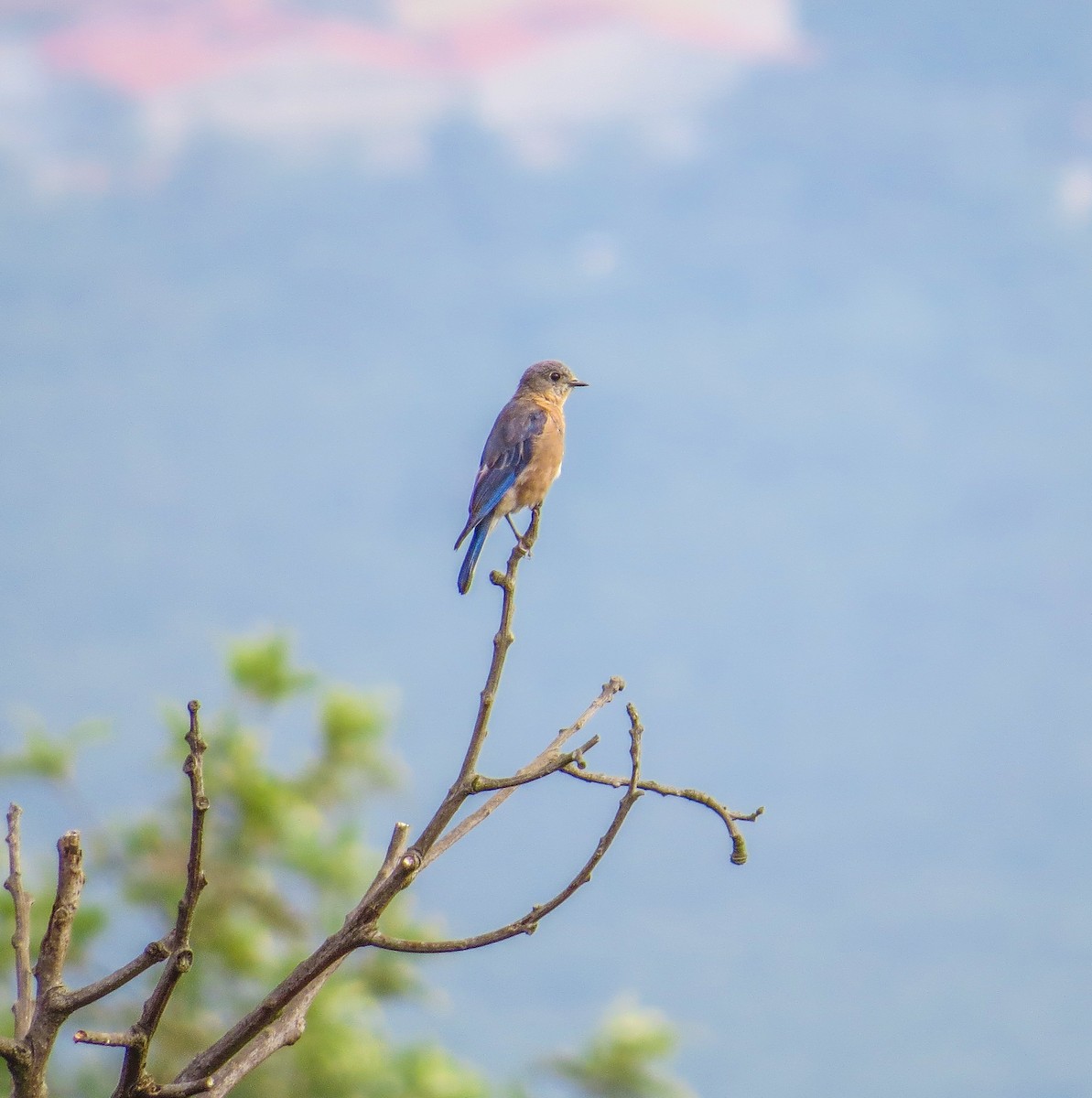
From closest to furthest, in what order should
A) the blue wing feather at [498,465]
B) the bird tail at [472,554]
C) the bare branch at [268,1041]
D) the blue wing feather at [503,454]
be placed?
the bare branch at [268,1041]
the bird tail at [472,554]
the blue wing feather at [498,465]
the blue wing feather at [503,454]

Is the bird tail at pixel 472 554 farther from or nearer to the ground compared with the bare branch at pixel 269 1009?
farther from the ground

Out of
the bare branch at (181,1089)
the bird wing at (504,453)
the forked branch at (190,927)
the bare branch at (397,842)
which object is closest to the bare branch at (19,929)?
the forked branch at (190,927)

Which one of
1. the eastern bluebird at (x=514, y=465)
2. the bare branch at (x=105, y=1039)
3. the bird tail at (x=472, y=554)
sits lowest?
the bare branch at (x=105, y=1039)

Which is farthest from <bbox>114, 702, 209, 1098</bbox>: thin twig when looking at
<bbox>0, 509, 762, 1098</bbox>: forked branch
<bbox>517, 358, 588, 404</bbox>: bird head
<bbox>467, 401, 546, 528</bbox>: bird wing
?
<bbox>517, 358, 588, 404</bbox>: bird head

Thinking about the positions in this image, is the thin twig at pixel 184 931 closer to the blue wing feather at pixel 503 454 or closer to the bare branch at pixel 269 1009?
the bare branch at pixel 269 1009

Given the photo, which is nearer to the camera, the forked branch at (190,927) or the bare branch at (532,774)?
the forked branch at (190,927)

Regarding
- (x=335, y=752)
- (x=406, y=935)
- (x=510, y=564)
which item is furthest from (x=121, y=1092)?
(x=335, y=752)
